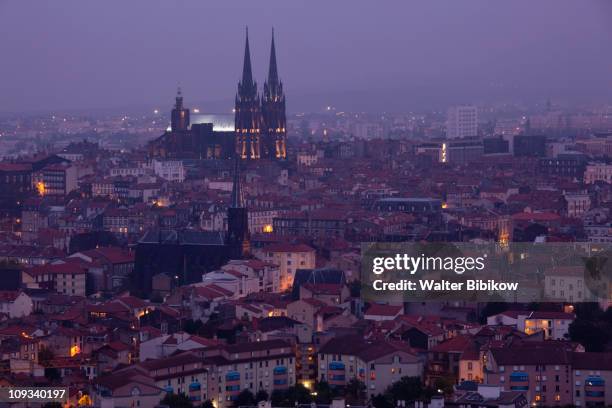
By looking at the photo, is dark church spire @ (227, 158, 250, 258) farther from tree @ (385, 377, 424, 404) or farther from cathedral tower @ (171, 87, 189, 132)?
cathedral tower @ (171, 87, 189, 132)

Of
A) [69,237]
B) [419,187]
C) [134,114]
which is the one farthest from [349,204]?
[134,114]

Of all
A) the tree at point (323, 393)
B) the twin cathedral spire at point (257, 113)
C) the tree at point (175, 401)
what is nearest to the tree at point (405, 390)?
the tree at point (323, 393)

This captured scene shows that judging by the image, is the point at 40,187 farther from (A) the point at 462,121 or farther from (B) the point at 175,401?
(A) the point at 462,121

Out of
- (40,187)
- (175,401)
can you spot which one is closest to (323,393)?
(175,401)

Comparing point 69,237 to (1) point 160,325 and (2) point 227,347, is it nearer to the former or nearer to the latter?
(1) point 160,325

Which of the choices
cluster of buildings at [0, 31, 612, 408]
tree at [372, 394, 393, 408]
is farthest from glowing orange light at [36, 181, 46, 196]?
tree at [372, 394, 393, 408]

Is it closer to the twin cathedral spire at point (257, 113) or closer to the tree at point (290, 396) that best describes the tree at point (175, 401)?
the tree at point (290, 396)
